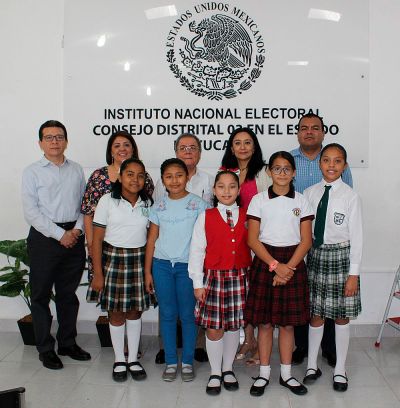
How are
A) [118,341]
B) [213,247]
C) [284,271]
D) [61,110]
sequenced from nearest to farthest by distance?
[284,271]
[213,247]
[118,341]
[61,110]

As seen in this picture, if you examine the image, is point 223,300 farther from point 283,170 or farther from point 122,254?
point 283,170

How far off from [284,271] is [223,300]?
355 millimetres

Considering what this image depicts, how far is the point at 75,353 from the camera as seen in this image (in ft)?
10.1

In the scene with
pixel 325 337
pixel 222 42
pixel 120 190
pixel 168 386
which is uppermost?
pixel 222 42

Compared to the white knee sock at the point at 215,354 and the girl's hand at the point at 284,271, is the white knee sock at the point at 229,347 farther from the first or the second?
the girl's hand at the point at 284,271

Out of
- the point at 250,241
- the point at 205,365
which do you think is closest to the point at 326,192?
the point at 250,241

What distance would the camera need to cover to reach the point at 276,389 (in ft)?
8.50

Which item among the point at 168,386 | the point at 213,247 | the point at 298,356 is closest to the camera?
the point at 213,247

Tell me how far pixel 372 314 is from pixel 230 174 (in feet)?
Answer: 5.94

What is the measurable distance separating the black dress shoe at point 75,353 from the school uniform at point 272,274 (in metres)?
1.17

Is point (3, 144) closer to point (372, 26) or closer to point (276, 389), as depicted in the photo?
point (276, 389)

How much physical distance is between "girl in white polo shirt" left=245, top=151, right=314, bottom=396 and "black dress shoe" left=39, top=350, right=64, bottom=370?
118 centimetres

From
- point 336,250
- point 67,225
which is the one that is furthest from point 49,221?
point 336,250

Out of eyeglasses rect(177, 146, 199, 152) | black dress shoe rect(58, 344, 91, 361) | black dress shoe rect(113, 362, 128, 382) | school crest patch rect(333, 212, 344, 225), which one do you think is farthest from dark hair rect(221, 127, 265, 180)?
black dress shoe rect(58, 344, 91, 361)
